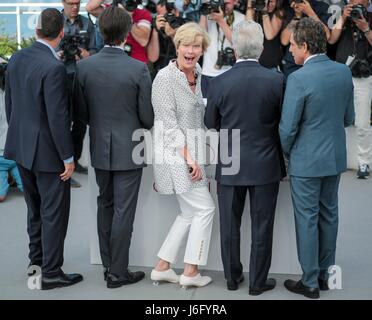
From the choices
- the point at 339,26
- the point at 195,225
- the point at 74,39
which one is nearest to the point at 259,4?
the point at 339,26

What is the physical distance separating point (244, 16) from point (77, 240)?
105 inches

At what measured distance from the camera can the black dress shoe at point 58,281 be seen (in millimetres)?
3779

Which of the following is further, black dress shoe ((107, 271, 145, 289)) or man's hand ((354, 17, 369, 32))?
man's hand ((354, 17, 369, 32))

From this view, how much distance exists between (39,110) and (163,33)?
268 cm

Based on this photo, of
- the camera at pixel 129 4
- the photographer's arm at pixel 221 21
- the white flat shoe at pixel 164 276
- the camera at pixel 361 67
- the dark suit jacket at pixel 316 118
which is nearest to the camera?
the dark suit jacket at pixel 316 118

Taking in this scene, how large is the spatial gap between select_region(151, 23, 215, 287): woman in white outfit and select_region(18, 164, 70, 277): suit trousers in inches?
22.4

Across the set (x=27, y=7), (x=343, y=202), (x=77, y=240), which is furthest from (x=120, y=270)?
(x=27, y=7)

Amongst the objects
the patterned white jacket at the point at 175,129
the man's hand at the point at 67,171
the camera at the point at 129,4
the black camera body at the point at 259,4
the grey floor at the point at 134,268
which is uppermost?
the black camera body at the point at 259,4

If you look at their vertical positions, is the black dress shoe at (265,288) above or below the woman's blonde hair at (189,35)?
below

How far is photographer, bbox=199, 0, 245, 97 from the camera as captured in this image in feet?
19.0

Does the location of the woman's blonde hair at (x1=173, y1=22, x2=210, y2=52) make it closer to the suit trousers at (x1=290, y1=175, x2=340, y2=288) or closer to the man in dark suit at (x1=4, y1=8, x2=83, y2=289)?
the man in dark suit at (x1=4, y1=8, x2=83, y2=289)

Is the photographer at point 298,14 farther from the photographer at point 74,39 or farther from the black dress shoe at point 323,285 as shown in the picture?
the black dress shoe at point 323,285

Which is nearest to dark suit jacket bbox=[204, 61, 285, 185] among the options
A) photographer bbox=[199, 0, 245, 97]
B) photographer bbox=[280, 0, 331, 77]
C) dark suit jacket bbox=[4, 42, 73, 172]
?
dark suit jacket bbox=[4, 42, 73, 172]

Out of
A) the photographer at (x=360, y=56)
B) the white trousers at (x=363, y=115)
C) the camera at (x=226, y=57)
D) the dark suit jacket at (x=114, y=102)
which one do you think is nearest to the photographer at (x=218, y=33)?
the camera at (x=226, y=57)
